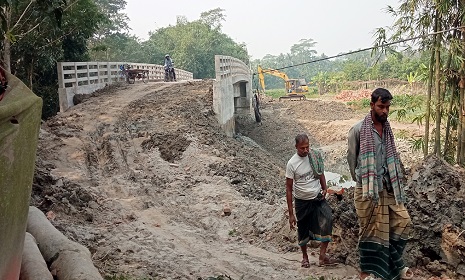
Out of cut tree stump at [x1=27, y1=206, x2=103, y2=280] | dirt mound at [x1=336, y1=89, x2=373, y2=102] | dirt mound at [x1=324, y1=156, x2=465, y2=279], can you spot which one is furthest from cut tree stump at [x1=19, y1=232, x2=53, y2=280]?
dirt mound at [x1=336, y1=89, x2=373, y2=102]

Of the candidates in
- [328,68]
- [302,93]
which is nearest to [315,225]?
[302,93]

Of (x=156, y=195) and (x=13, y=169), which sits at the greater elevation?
(x=13, y=169)

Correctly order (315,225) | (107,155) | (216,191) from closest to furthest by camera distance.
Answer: (315,225) < (216,191) < (107,155)

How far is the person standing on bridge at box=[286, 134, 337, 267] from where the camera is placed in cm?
503

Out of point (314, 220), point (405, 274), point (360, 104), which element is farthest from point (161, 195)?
point (360, 104)

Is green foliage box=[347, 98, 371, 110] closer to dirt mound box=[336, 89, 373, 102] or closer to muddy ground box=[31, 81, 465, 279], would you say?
dirt mound box=[336, 89, 373, 102]

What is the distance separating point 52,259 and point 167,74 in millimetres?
20596

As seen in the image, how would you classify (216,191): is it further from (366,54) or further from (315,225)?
(366,54)

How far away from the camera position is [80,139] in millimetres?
10508

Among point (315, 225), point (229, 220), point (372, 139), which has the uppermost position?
point (372, 139)

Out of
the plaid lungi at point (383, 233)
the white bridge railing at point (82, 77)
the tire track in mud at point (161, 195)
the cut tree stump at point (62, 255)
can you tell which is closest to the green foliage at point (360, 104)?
the white bridge railing at point (82, 77)

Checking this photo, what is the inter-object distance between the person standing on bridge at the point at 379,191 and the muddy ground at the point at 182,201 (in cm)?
74

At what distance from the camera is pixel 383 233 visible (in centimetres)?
418

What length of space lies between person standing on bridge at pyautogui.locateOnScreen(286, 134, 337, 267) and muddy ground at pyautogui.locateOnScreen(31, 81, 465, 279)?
395 millimetres
